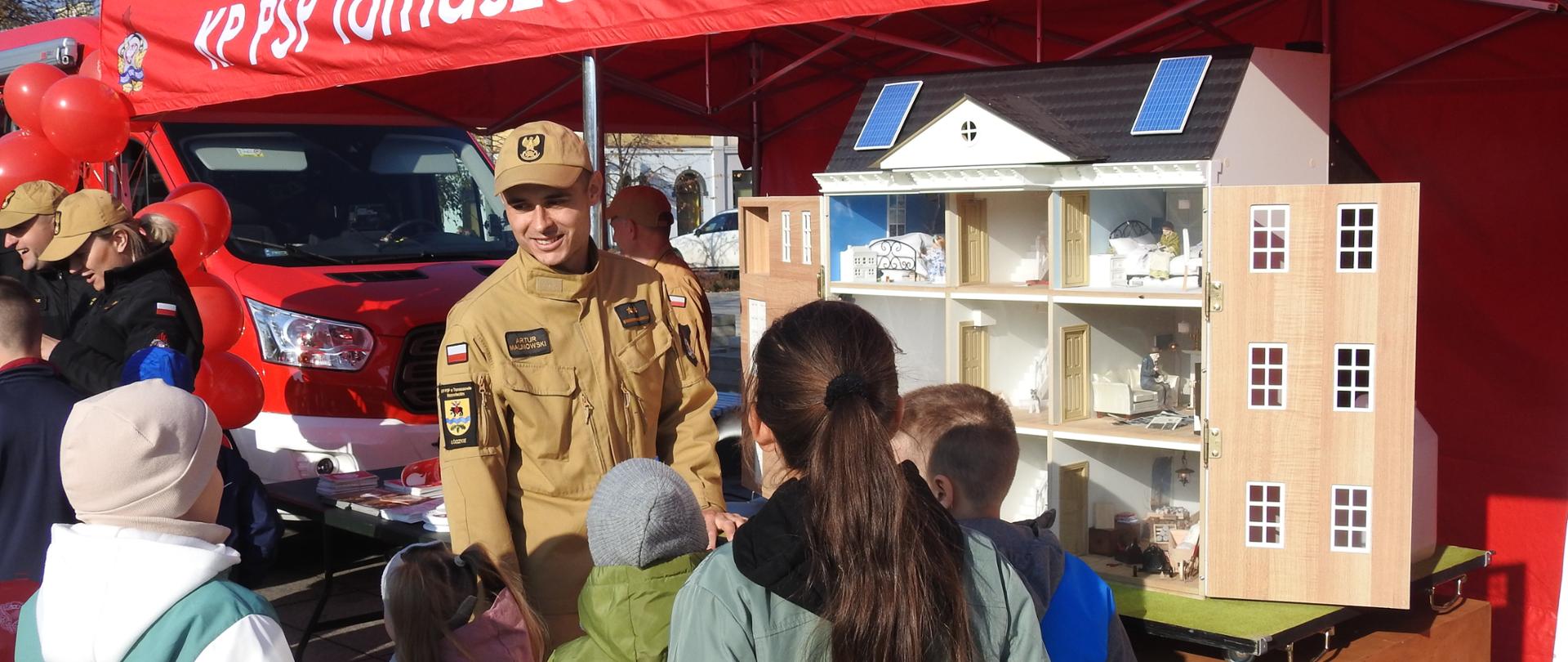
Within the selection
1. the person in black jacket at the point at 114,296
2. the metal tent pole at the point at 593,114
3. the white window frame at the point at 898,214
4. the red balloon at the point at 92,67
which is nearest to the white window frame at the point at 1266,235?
the white window frame at the point at 898,214

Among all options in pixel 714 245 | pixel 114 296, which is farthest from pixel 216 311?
pixel 714 245

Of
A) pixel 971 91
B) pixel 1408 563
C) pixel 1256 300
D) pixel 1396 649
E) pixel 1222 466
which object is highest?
pixel 971 91

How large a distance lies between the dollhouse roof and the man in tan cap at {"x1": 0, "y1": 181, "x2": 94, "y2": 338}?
3.05m

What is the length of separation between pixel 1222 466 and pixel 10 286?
3.34 metres

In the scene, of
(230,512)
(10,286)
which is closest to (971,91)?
(230,512)

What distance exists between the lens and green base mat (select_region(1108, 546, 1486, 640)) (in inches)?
116

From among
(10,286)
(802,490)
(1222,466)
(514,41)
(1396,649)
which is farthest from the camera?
(514,41)

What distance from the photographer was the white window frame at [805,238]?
4.27m

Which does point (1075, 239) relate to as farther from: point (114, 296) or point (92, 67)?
point (92, 67)

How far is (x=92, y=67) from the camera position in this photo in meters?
6.54

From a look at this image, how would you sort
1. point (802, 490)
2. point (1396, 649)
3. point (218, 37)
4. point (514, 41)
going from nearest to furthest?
point (802, 490) → point (1396, 649) → point (514, 41) → point (218, 37)

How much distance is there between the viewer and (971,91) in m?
3.65

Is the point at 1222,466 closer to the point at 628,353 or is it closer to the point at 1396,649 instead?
the point at 1396,649

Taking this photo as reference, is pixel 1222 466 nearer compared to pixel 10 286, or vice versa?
pixel 1222 466
